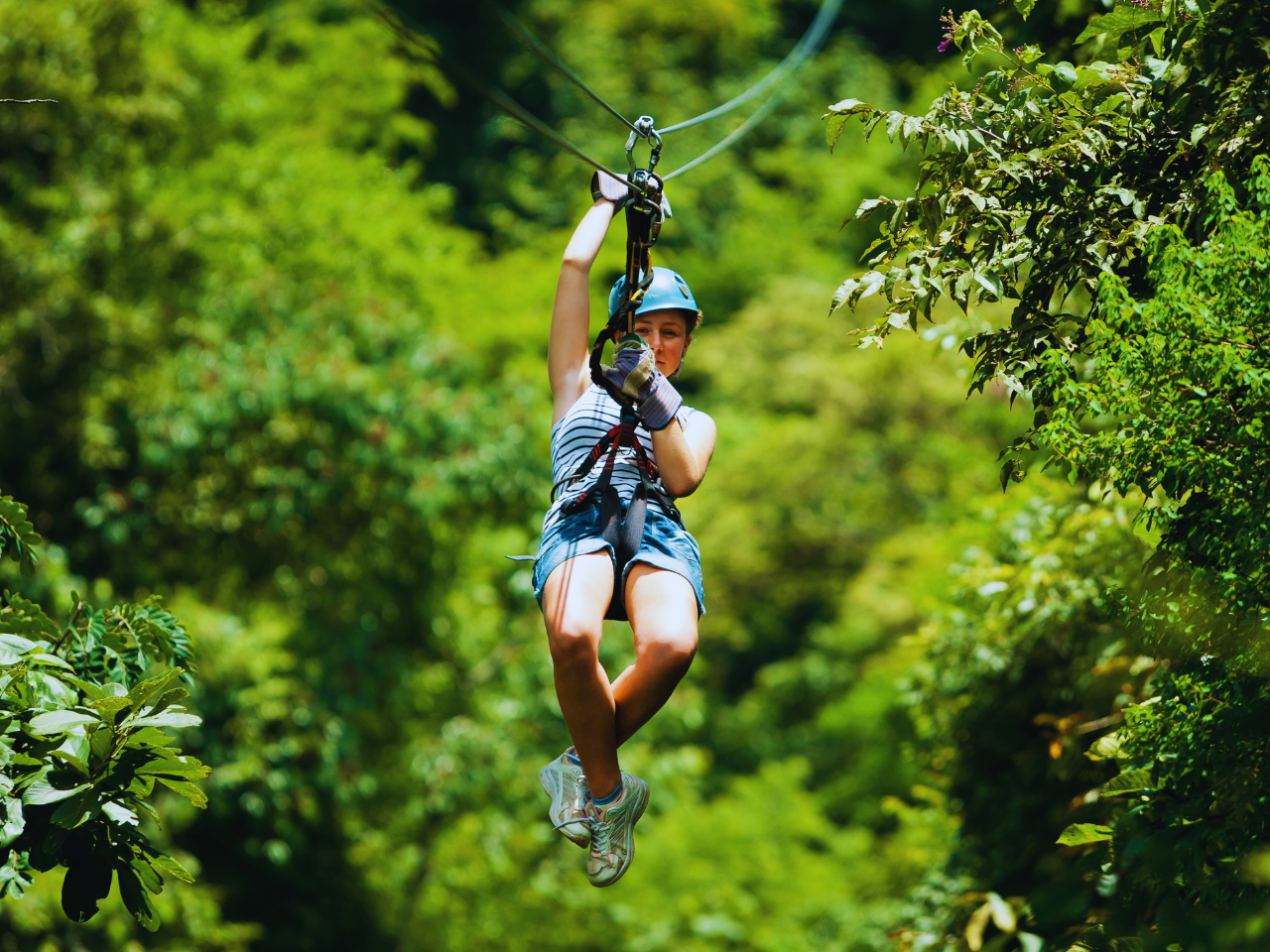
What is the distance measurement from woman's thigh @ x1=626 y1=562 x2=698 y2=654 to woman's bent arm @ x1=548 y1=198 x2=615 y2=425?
579mm

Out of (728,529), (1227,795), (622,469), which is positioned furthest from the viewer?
(728,529)

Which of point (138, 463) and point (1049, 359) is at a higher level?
point (138, 463)

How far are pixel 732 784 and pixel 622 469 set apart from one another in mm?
15216

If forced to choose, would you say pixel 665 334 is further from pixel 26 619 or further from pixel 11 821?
pixel 11 821

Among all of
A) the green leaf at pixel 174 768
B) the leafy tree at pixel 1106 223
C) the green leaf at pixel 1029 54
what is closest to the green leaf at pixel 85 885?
the green leaf at pixel 174 768

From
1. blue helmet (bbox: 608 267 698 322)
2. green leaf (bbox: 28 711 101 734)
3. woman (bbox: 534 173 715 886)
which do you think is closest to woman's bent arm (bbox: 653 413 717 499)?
woman (bbox: 534 173 715 886)

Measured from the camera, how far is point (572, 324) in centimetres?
336

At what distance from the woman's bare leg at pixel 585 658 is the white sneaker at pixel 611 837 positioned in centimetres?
4

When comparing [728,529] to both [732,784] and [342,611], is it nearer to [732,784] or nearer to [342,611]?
[732,784]

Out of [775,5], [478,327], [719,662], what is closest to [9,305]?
[478,327]

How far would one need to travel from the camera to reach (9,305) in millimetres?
8914

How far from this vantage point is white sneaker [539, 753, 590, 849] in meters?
3.00

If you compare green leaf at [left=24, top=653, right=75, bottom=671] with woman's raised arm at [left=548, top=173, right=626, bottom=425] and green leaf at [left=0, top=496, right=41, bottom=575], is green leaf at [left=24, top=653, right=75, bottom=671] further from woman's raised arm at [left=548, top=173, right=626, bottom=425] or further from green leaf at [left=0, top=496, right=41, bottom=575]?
woman's raised arm at [left=548, top=173, right=626, bottom=425]

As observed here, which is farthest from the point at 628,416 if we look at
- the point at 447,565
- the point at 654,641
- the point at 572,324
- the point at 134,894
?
the point at 447,565
